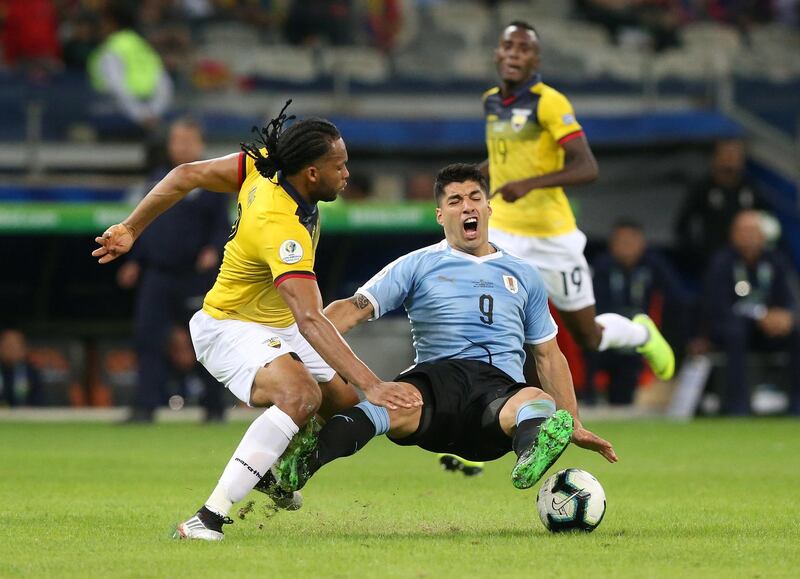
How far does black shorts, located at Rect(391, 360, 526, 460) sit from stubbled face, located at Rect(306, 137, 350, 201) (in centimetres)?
91

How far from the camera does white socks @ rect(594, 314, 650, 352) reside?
33.9ft

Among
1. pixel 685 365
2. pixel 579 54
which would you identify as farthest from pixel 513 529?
pixel 579 54

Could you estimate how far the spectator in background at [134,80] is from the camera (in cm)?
1664

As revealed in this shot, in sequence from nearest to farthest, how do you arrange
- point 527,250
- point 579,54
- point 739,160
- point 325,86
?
point 527,250
point 739,160
point 325,86
point 579,54

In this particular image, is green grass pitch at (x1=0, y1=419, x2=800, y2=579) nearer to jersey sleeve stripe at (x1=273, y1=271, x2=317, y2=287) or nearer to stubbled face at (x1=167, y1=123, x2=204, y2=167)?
jersey sleeve stripe at (x1=273, y1=271, x2=317, y2=287)

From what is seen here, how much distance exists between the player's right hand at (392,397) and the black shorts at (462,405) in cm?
82

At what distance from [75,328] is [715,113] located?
7.91 m

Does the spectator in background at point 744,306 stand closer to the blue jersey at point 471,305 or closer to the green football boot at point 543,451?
the blue jersey at point 471,305

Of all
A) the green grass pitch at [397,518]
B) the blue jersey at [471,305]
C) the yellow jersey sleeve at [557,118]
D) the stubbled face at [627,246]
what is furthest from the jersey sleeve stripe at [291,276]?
the stubbled face at [627,246]

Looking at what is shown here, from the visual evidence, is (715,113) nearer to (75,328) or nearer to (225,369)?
(75,328)

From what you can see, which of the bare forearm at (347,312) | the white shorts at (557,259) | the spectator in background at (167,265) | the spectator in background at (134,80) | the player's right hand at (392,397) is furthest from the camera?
the spectator in background at (134,80)

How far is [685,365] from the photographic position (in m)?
15.6

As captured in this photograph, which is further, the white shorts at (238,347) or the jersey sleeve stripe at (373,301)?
the jersey sleeve stripe at (373,301)

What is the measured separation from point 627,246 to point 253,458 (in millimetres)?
9950
